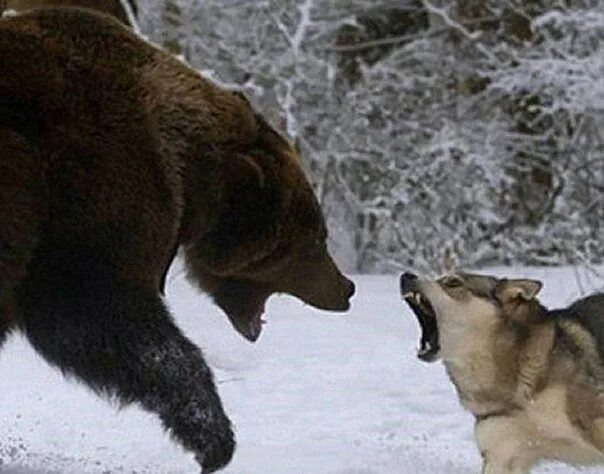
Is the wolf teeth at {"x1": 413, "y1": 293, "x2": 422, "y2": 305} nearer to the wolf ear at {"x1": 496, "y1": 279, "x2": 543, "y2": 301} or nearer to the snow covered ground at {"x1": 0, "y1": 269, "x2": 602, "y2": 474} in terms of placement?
the wolf ear at {"x1": 496, "y1": 279, "x2": 543, "y2": 301}

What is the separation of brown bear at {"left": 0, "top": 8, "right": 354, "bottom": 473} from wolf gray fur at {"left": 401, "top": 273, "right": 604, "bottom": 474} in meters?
0.84

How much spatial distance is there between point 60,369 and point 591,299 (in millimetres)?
2024

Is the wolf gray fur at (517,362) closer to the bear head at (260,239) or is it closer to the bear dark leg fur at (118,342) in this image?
the bear head at (260,239)

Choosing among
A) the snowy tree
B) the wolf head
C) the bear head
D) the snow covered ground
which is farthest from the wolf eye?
the snowy tree

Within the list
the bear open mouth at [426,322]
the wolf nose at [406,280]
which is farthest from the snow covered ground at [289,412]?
the wolf nose at [406,280]

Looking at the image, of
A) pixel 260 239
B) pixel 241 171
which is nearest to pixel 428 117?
pixel 260 239

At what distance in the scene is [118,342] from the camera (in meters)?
5.63

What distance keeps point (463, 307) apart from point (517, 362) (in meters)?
0.30

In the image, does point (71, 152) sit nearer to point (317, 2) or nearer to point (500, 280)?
point (500, 280)

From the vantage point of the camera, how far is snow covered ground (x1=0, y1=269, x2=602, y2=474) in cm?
670

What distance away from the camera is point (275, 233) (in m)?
6.39

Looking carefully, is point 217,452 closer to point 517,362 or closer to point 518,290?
point 517,362

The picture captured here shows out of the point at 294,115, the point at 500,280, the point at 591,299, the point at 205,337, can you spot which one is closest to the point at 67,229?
the point at 500,280

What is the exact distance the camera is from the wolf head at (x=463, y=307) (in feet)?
19.4
